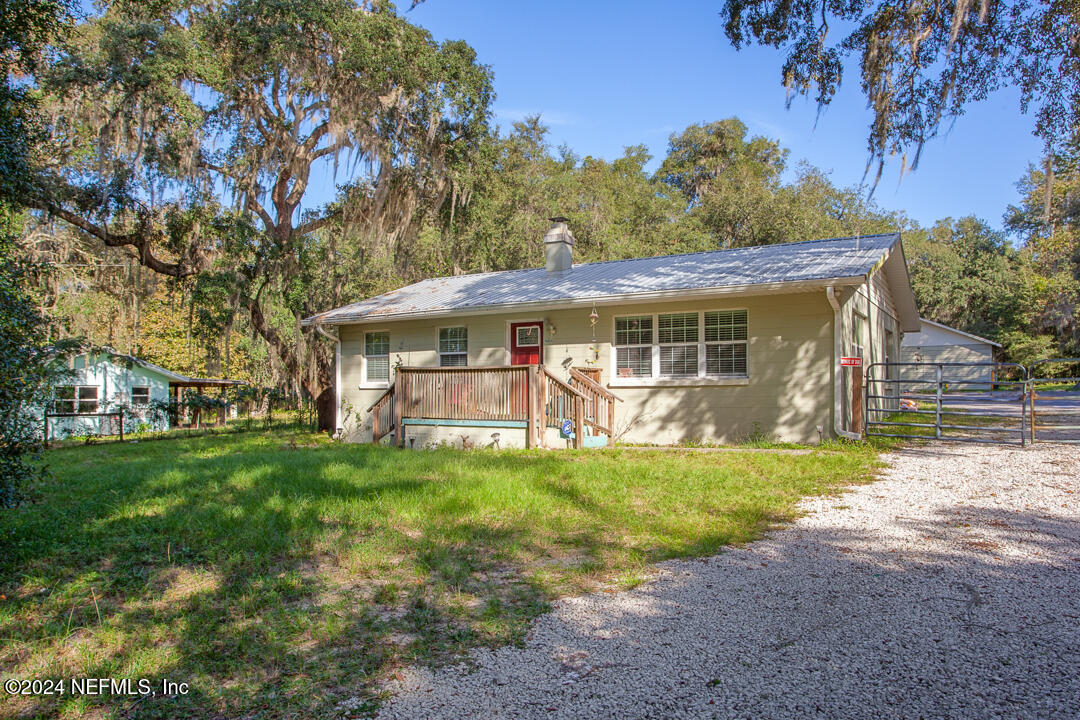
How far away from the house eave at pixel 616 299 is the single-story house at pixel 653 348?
30 millimetres

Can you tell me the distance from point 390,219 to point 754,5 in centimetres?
994

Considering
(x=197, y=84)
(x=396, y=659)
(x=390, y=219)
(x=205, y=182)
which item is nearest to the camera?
(x=396, y=659)

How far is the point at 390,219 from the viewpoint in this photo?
16297mm

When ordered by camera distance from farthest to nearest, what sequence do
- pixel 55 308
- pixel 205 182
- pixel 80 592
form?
pixel 55 308 < pixel 205 182 < pixel 80 592

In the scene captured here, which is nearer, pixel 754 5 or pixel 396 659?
pixel 396 659

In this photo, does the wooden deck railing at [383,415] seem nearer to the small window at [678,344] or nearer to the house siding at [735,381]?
the house siding at [735,381]

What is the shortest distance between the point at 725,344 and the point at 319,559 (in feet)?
27.1

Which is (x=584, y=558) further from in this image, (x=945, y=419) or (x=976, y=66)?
(x=945, y=419)

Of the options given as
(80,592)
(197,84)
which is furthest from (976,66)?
(197,84)

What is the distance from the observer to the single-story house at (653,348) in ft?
33.4

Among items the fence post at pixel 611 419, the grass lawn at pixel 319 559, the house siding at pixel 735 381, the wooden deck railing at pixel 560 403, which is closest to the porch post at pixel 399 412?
the house siding at pixel 735 381

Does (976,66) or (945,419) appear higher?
(976,66)

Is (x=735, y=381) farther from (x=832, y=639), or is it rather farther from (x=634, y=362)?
(x=832, y=639)

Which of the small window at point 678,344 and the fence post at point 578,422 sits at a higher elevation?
the small window at point 678,344
